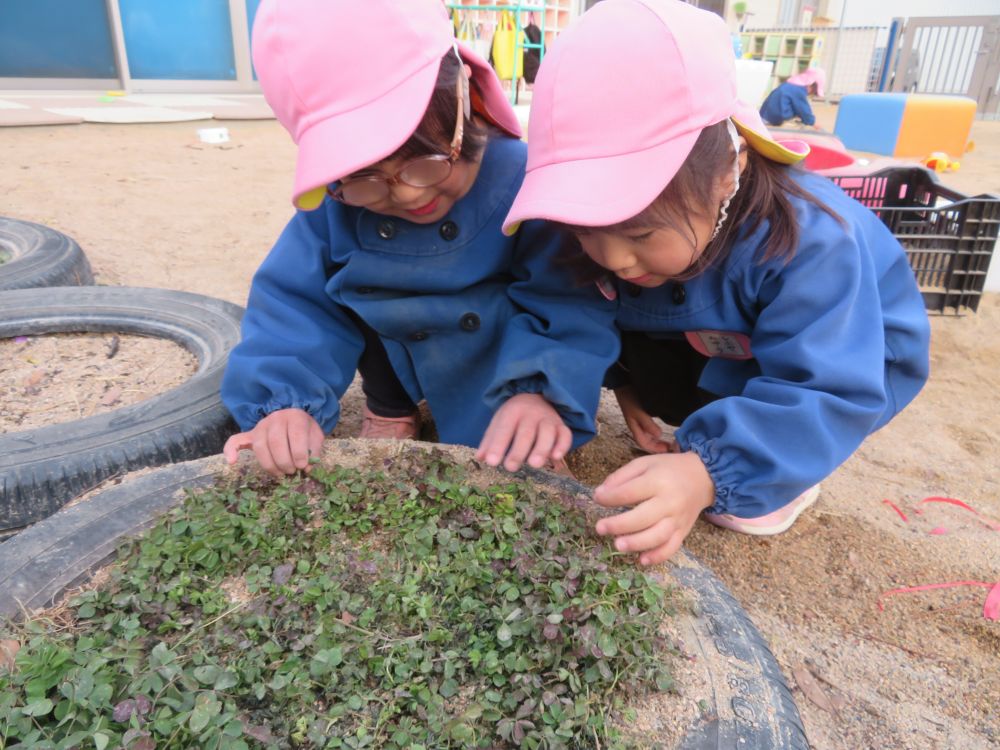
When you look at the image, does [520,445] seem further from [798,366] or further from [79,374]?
[79,374]

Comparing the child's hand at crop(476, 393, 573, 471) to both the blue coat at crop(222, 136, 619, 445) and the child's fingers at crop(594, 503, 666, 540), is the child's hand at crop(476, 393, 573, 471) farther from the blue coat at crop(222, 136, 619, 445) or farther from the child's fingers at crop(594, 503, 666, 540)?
the child's fingers at crop(594, 503, 666, 540)

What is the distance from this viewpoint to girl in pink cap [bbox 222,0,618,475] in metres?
1.22

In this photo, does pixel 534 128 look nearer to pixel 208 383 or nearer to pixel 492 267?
pixel 492 267

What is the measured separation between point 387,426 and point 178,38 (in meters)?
8.66

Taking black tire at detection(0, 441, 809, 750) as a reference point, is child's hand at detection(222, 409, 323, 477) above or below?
above

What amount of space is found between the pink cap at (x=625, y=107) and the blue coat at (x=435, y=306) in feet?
1.50

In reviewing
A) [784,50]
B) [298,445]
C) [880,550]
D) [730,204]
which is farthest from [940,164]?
[784,50]

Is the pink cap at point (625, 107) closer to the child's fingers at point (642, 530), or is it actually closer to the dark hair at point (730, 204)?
the dark hair at point (730, 204)

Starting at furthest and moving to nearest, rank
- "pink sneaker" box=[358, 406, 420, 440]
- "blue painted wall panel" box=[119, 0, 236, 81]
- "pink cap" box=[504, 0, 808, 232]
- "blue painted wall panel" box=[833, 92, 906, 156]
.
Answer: "blue painted wall panel" box=[119, 0, 236, 81] < "blue painted wall panel" box=[833, 92, 906, 156] < "pink sneaker" box=[358, 406, 420, 440] < "pink cap" box=[504, 0, 808, 232]

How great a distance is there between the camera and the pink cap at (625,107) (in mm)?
1111

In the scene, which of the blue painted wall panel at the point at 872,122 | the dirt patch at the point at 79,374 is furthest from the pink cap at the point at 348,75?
the blue painted wall panel at the point at 872,122

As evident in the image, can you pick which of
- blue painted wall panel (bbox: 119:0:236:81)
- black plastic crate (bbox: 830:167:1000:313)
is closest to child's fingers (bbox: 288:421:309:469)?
black plastic crate (bbox: 830:167:1000:313)

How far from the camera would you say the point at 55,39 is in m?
8.07

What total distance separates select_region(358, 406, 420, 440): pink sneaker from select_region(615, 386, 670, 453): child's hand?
1.86ft
